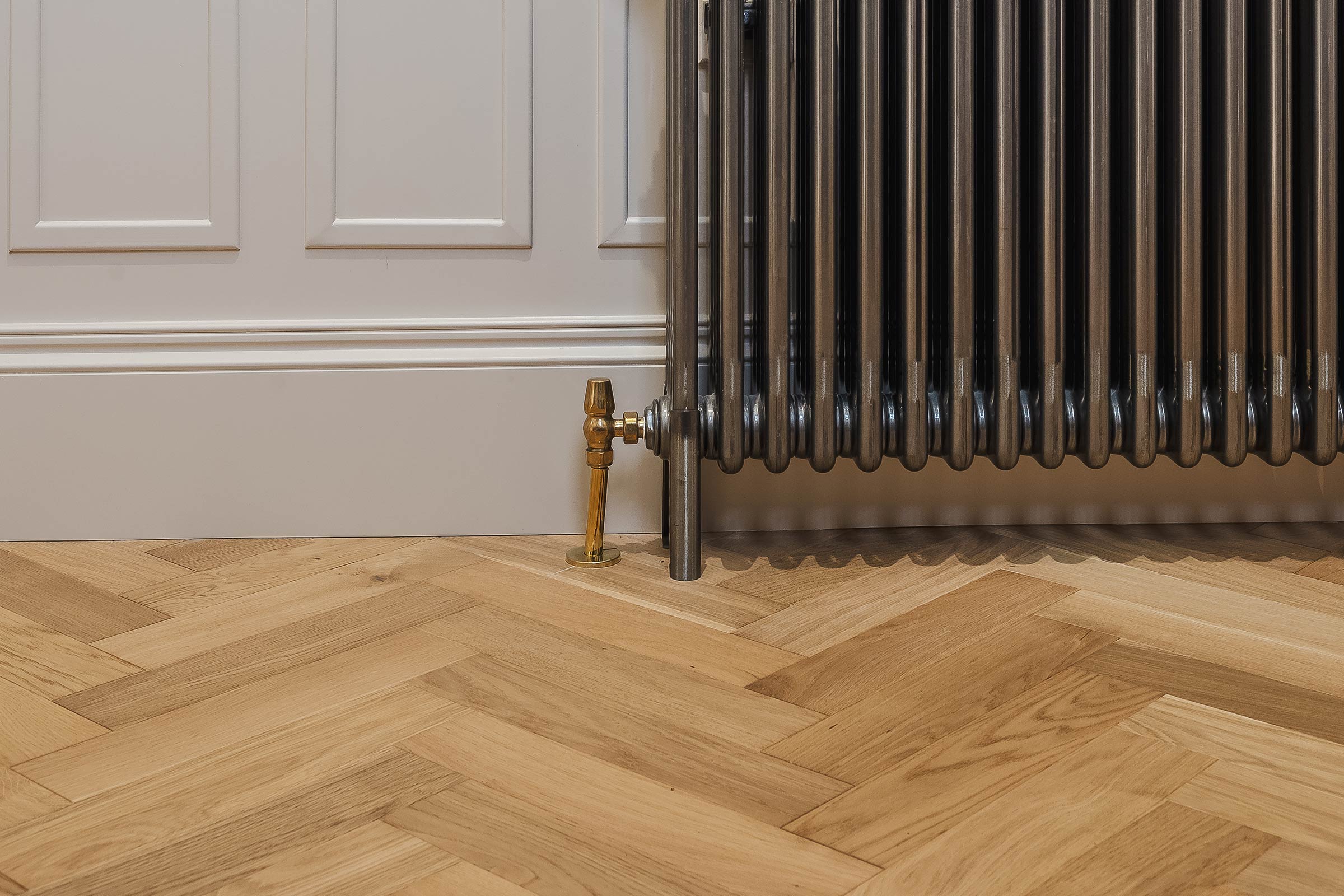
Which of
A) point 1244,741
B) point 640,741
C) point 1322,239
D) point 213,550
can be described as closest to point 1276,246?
point 1322,239

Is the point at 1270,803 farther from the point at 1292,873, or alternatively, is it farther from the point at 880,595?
the point at 880,595

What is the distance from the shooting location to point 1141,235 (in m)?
1.03

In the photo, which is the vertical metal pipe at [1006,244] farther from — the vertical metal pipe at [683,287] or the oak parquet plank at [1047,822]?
the oak parquet plank at [1047,822]

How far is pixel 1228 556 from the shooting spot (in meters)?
1.12

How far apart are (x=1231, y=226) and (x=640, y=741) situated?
724mm

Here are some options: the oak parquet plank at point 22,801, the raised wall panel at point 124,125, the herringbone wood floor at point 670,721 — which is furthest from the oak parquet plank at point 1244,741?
the raised wall panel at point 124,125

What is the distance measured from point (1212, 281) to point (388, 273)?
80 cm

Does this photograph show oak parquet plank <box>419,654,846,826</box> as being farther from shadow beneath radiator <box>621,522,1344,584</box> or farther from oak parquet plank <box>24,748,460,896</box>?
shadow beneath radiator <box>621,522,1344,584</box>

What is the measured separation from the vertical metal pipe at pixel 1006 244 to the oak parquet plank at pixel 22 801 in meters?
0.79

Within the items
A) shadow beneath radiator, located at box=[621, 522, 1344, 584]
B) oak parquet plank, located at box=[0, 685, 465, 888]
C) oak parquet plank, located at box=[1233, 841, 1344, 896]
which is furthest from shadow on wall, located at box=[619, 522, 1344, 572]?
oak parquet plank, located at box=[1233, 841, 1344, 896]

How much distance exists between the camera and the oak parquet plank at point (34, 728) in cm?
70

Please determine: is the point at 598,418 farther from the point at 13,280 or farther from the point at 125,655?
the point at 13,280

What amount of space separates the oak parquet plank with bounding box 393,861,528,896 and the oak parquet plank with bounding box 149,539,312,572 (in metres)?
0.61

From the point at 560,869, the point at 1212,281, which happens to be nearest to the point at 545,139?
the point at 1212,281
